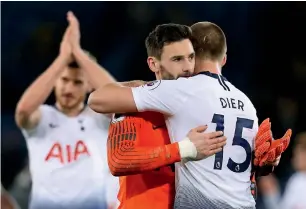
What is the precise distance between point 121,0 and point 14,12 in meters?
1.51

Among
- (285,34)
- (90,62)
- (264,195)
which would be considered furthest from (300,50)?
(90,62)

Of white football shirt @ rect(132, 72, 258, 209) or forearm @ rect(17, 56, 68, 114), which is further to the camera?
forearm @ rect(17, 56, 68, 114)

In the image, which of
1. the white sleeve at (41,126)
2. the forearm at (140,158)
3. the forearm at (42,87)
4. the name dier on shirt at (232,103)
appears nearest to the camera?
the forearm at (140,158)

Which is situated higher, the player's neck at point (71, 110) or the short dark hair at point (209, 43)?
the short dark hair at point (209, 43)

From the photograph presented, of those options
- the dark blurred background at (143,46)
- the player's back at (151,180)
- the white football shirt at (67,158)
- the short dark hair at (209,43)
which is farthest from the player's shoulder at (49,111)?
the short dark hair at (209,43)

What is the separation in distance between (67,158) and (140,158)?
337 cm

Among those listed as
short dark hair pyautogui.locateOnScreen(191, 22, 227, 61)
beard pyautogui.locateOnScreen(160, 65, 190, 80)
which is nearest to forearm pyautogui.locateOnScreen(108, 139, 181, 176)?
beard pyautogui.locateOnScreen(160, 65, 190, 80)

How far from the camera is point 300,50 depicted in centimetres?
1028

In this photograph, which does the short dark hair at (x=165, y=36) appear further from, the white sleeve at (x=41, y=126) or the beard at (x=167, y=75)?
the white sleeve at (x=41, y=126)

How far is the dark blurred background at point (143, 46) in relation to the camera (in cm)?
970

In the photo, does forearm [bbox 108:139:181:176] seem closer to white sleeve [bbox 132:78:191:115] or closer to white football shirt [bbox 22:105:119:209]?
white sleeve [bbox 132:78:191:115]

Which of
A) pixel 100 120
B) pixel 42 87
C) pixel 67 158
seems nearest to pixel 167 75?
pixel 42 87

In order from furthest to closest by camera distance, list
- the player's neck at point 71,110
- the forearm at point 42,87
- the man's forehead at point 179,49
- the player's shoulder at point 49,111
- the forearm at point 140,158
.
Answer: the player's neck at point 71,110 → the player's shoulder at point 49,111 → the forearm at point 42,87 → the man's forehead at point 179,49 → the forearm at point 140,158

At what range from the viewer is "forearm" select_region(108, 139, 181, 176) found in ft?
11.8
